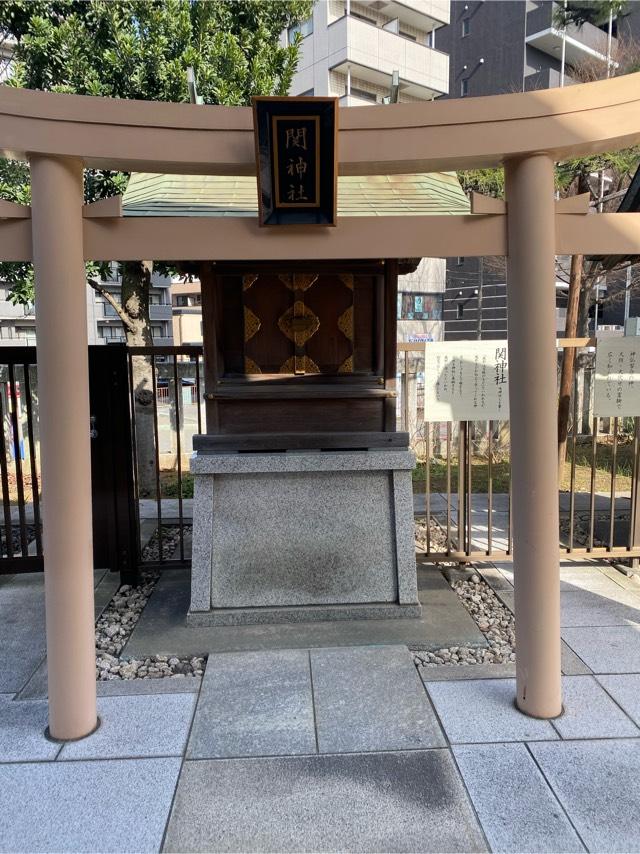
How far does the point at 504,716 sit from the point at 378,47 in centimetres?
2431

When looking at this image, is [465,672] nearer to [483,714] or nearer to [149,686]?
[483,714]

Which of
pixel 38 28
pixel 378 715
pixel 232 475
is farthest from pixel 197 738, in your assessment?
pixel 38 28

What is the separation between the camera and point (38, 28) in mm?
6438

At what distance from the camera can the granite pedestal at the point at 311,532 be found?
4.52 m

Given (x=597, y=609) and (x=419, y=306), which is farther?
(x=419, y=306)

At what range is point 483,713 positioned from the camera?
3.22 m

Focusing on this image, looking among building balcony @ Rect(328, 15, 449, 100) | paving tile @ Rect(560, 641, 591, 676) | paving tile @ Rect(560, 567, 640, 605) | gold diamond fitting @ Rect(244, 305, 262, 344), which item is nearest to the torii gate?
paving tile @ Rect(560, 641, 591, 676)

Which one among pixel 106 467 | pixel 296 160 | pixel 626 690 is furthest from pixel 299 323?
pixel 626 690

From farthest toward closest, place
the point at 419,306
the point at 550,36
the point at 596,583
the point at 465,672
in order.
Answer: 1. the point at 419,306
2. the point at 550,36
3. the point at 596,583
4. the point at 465,672

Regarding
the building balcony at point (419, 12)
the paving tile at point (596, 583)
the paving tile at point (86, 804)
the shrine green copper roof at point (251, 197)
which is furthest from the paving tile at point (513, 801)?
the building balcony at point (419, 12)

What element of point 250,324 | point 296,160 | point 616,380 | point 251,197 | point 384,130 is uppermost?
point 251,197

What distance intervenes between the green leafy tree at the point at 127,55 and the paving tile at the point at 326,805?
6.00 metres

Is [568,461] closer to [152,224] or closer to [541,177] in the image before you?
[541,177]

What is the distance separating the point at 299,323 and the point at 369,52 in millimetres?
21449
